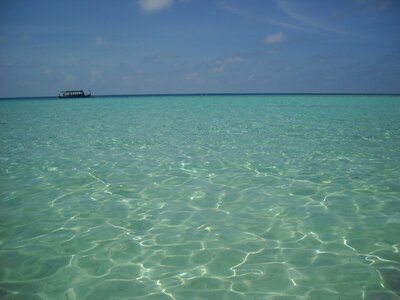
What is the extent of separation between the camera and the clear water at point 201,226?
12.1ft

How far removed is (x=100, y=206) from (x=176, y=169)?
288cm

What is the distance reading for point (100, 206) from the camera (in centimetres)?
611

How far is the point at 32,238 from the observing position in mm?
4883

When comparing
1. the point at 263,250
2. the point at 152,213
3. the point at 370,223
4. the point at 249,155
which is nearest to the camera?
the point at 263,250

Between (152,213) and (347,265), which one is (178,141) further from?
(347,265)

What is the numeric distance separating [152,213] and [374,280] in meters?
3.45

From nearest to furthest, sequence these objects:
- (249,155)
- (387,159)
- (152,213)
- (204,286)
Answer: (204,286) < (152,213) < (387,159) < (249,155)

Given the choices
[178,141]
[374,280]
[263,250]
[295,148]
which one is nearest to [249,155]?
[295,148]

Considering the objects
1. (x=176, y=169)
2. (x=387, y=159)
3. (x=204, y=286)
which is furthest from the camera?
(x=387, y=159)

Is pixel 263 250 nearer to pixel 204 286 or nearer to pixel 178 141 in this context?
pixel 204 286

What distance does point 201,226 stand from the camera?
5203mm

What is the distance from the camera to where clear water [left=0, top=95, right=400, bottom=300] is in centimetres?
369

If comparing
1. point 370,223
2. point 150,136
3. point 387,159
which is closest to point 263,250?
point 370,223

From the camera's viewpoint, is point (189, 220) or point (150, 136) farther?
point (150, 136)
